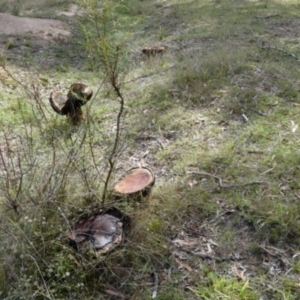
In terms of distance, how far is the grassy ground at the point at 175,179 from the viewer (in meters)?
2.57

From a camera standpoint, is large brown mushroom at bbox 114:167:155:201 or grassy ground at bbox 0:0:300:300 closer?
grassy ground at bbox 0:0:300:300

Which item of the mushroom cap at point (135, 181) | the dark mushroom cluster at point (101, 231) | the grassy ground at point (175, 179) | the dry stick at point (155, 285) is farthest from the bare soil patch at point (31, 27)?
the dry stick at point (155, 285)

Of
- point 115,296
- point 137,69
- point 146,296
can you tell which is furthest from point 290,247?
point 137,69

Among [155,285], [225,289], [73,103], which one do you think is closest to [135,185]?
[155,285]

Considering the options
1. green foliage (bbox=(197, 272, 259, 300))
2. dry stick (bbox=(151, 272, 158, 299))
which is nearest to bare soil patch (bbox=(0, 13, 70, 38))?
dry stick (bbox=(151, 272, 158, 299))

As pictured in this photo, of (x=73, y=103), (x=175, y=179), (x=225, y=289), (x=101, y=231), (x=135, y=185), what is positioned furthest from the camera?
(x=73, y=103)

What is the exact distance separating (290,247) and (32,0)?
11.4 m

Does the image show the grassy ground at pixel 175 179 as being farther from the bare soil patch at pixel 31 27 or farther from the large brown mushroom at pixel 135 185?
the bare soil patch at pixel 31 27

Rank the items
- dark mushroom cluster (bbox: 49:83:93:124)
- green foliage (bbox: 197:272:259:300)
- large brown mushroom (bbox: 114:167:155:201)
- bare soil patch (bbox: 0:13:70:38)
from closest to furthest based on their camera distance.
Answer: green foliage (bbox: 197:272:259:300), large brown mushroom (bbox: 114:167:155:201), dark mushroom cluster (bbox: 49:83:93:124), bare soil patch (bbox: 0:13:70:38)

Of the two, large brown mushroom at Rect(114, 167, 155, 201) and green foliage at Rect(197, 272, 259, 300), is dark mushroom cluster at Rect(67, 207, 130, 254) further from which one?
green foliage at Rect(197, 272, 259, 300)

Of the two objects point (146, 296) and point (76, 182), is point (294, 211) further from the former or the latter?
point (76, 182)

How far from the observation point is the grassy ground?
8.43 feet

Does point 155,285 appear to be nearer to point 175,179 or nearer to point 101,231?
point 101,231

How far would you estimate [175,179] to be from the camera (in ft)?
11.9
